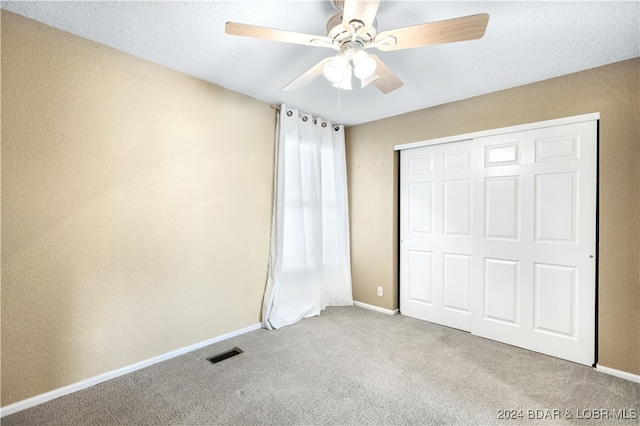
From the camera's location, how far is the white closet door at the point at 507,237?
2457mm

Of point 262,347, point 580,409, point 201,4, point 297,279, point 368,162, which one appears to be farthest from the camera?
point 368,162

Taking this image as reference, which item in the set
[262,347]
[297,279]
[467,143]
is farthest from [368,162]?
[262,347]

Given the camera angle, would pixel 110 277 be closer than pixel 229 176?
Yes

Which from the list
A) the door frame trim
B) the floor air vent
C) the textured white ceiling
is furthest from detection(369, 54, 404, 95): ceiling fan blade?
the floor air vent

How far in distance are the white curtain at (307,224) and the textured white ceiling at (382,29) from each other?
28.1 inches

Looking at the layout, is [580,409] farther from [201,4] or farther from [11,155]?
[11,155]

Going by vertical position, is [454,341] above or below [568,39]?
below

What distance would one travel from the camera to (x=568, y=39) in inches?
78.8

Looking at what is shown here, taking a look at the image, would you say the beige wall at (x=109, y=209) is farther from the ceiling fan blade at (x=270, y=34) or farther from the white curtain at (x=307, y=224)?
the ceiling fan blade at (x=270, y=34)

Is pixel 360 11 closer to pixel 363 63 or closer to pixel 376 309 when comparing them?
pixel 363 63

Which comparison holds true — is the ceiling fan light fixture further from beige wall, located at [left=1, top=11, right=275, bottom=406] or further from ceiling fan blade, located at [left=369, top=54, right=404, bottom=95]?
beige wall, located at [left=1, top=11, right=275, bottom=406]

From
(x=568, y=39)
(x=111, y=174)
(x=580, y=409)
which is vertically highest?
(x=568, y=39)

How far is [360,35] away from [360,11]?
0.49 ft

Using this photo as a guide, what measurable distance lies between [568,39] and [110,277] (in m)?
3.55
